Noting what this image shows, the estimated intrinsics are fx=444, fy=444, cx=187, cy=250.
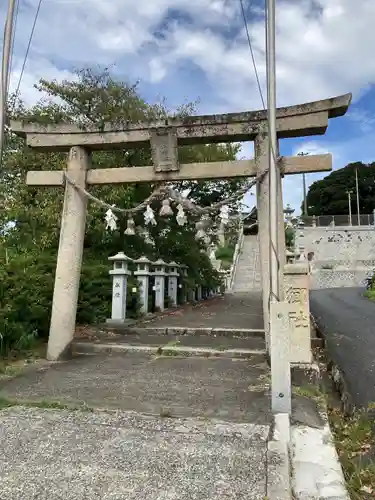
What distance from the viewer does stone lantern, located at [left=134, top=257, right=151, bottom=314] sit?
38.5ft

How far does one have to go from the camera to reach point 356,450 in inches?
156

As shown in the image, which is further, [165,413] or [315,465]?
[165,413]

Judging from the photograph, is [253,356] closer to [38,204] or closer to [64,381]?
[64,381]

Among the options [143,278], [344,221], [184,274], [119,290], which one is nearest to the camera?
[119,290]

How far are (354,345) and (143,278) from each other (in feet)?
19.2

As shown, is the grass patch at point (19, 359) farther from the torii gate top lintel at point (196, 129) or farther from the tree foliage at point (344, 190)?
the tree foliage at point (344, 190)

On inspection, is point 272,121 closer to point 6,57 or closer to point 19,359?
point 6,57

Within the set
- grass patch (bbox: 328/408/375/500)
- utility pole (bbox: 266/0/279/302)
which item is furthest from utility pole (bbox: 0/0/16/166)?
grass patch (bbox: 328/408/375/500)

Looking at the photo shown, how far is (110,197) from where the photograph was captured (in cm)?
1165

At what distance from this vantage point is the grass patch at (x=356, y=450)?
322 centimetres

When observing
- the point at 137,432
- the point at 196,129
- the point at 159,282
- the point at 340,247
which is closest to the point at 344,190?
the point at 340,247

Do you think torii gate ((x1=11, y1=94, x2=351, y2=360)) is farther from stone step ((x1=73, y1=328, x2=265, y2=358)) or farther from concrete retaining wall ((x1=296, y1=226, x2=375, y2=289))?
concrete retaining wall ((x1=296, y1=226, x2=375, y2=289))

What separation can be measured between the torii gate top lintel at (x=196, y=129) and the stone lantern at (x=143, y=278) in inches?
190

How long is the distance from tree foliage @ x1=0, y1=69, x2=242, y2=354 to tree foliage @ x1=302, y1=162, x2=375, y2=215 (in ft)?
140
